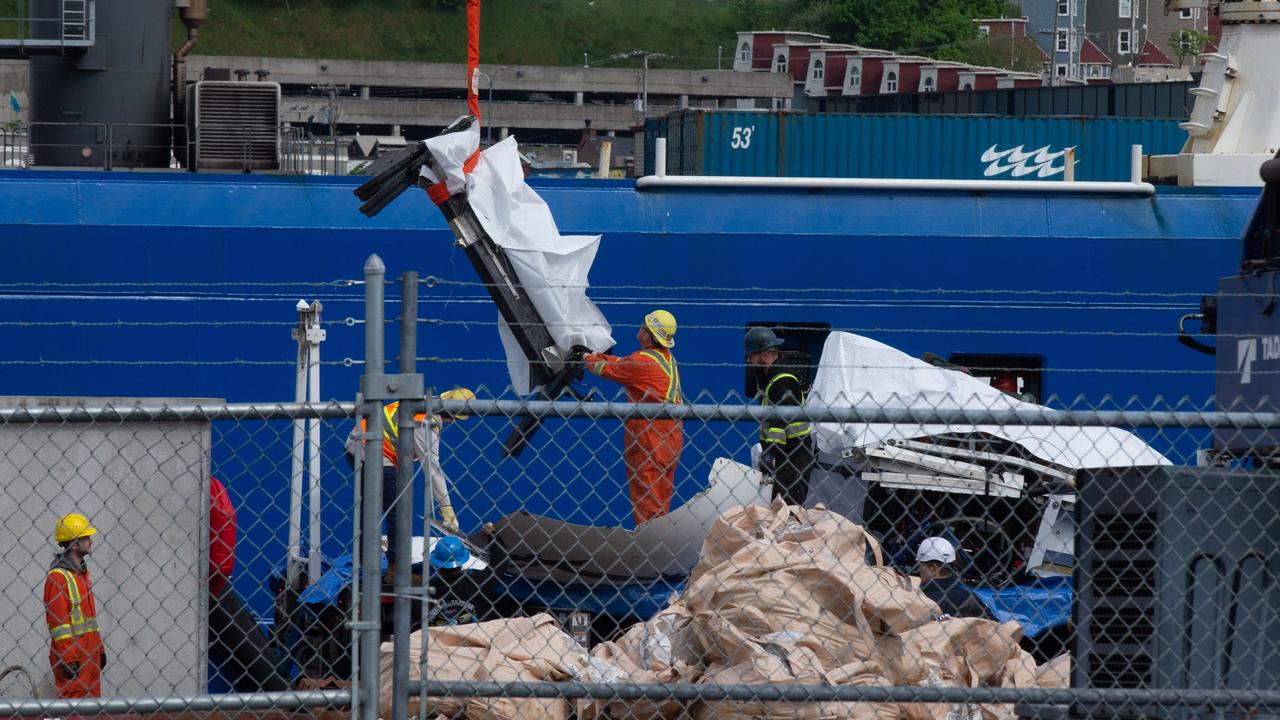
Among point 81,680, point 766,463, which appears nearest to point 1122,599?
point 766,463

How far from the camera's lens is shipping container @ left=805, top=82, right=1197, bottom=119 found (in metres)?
28.3

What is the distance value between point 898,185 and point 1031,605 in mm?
5535

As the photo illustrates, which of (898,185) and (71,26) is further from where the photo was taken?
(71,26)

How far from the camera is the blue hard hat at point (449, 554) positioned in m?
7.76

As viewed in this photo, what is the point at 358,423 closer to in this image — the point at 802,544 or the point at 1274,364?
the point at 802,544

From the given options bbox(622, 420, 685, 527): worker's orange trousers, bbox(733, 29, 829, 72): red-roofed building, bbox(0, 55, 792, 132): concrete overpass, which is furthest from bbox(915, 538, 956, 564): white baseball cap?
bbox(733, 29, 829, 72): red-roofed building

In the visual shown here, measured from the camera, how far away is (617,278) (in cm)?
1233

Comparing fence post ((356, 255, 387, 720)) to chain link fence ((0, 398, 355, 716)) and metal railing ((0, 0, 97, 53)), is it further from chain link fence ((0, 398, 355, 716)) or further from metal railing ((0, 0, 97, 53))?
metal railing ((0, 0, 97, 53))

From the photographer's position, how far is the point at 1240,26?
13398 millimetres

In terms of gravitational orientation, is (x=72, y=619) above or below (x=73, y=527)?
below

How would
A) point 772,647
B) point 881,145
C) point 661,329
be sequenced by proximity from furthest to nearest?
1. point 881,145
2. point 661,329
3. point 772,647

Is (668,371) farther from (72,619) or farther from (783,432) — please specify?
(72,619)

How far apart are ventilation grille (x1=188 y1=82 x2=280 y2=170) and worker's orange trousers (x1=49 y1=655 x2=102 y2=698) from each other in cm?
720

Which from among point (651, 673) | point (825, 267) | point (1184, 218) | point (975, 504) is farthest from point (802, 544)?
point (1184, 218)
